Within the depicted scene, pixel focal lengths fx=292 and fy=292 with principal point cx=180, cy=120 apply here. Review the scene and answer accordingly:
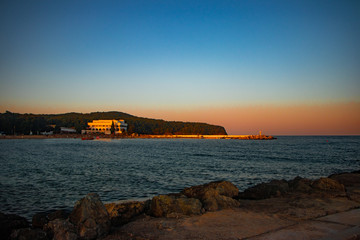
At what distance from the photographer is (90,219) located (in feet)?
26.4

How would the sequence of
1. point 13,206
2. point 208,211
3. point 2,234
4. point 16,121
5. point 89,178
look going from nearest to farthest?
point 2,234 < point 208,211 < point 13,206 < point 89,178 < point 16,121

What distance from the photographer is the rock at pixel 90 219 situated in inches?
309

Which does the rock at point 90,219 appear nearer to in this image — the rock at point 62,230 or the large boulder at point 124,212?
the rock at point 62,230

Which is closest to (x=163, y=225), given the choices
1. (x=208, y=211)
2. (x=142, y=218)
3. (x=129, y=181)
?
(x=142, y=218)

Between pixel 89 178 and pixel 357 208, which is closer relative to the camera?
pixel 357 208

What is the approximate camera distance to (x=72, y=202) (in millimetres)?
15992

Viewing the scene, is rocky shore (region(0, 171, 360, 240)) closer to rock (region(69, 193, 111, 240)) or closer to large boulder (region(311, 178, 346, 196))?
rock (region(69, 193, 111, 240))

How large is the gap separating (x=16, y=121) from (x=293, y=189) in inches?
8180

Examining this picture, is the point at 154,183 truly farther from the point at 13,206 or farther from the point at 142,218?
the point at 142,218

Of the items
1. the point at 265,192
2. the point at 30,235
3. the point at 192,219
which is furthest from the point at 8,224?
the point at 265,192

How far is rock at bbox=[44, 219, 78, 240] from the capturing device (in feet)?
25.1

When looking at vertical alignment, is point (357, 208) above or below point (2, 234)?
above

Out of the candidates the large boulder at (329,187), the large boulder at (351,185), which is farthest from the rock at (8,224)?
the large boulder at (351,185)

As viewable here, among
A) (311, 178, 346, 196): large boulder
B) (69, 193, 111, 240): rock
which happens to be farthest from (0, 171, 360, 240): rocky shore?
(311, 178, 346, 196): large boulder
